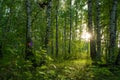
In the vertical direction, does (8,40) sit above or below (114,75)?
above

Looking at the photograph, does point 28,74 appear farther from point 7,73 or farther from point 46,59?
point 46,59

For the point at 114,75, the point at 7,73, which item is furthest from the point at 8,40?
the point at 114,75

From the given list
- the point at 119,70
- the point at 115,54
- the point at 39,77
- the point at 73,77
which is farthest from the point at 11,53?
the point at 115,54

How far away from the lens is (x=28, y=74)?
302 inches

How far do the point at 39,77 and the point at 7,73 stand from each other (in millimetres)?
1109

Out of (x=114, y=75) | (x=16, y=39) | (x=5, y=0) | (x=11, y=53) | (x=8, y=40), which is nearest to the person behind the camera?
(x=11, y=53)

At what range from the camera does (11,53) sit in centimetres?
891

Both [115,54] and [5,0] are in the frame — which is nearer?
[115,54]

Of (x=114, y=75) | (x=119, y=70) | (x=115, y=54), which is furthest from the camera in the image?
(x=115, y=54)

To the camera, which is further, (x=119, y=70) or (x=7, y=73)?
(x=119, y=70)

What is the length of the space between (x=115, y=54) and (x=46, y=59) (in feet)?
15.3

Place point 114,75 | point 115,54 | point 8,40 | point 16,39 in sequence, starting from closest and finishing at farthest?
point 114,75 → point 115,54 → point 8,40 → point 16,39

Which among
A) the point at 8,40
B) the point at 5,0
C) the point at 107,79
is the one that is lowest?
the point at 107,79

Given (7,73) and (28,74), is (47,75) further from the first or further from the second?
(7,73)
